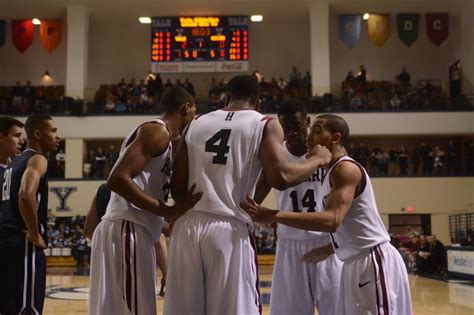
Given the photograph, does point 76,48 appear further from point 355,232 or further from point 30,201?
point 355,232

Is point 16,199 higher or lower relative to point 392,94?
lower

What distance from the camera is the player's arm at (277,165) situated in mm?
3445

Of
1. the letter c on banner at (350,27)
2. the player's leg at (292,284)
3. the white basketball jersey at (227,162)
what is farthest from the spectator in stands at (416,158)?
the white basketball jersey at (227,162)

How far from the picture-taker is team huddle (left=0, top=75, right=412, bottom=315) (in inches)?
135

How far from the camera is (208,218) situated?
3.50 meters

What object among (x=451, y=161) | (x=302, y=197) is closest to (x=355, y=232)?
(x=302, y=197)

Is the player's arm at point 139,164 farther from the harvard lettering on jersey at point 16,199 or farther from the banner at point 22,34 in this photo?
the banner at point 22,34

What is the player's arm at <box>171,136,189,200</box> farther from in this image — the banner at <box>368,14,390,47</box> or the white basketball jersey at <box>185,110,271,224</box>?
the banner at <box>368,14,390,47</box>

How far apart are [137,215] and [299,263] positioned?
1601 millimetres

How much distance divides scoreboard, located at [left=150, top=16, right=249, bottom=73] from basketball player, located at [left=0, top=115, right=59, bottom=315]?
2050cm

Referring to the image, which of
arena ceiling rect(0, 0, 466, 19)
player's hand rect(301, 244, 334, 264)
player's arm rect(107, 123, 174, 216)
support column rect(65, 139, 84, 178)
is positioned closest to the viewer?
player's arm rect(107, 123, 174, 216)

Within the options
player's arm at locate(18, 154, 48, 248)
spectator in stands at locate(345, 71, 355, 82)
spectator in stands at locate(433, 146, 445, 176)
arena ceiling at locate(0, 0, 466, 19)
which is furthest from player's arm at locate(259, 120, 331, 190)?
spectator in stands at locate(345, 71, 355, 82)

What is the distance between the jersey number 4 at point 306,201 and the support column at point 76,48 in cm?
2221

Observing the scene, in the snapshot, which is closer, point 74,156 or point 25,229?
point 25,229
